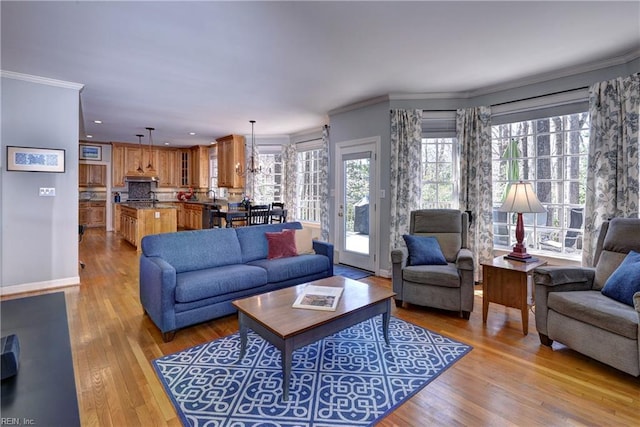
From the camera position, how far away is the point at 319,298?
246 centimetres

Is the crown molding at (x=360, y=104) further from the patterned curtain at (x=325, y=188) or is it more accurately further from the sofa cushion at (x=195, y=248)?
the sofa cushion at (x=195, y=248)

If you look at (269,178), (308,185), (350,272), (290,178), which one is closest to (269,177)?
(269,178)

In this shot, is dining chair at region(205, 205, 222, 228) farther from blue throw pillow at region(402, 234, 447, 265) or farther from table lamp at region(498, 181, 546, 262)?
table lamp at region(498, 181, 546, 262)

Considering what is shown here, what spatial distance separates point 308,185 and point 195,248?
403 centimetres

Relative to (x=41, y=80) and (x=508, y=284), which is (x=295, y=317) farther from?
(x=41, y=80)

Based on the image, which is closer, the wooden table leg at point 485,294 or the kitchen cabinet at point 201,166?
the wooden table leg at point 485,294

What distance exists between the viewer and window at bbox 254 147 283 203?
7.78 metres

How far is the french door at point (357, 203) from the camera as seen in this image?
196 inches

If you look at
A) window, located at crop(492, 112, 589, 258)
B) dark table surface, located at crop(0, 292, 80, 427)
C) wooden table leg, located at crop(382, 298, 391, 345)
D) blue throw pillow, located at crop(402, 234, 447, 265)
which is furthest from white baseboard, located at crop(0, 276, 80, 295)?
window, located at crop(492, 112, 589, 258)

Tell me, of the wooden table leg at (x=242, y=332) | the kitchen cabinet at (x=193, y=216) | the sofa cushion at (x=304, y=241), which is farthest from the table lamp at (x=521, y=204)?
the kitchen cabinet at (x=193, y=216)

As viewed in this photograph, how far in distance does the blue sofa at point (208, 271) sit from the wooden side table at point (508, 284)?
1765mm

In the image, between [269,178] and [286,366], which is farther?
[269,178]

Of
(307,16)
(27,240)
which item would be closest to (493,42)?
(307,16)

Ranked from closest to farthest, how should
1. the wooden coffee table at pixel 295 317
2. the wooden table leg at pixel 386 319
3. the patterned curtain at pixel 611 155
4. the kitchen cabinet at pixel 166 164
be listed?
1. the wooden coffee table at pixel 295 317
2. the wooden table leg at pixel 386 319
3. the patterned curtain at pixel 611 155
4. the kitchen cabinet at pixel 166 164
